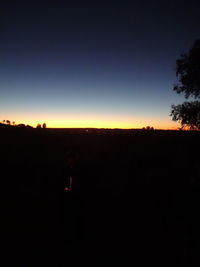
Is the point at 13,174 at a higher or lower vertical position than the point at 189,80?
lower

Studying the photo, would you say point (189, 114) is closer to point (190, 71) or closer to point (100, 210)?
point (190, 71)

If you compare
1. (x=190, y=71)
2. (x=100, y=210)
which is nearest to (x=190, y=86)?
(x=190, y=71)

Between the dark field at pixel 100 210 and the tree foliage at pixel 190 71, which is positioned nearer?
the dark field at pixel 100 210

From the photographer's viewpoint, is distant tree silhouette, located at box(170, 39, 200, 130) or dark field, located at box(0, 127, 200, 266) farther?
distant tree silhouette, located at box(170, 39, 200, 130)

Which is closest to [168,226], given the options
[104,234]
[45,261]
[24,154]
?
[104,234]

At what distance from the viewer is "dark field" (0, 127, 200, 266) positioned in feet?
23.8

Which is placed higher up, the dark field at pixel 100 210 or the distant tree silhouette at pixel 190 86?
the distant tree silhouette at pixel 190 86

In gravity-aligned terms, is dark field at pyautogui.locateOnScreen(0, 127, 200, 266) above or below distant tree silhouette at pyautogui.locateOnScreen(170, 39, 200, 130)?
below

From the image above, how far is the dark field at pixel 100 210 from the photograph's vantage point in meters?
7.25

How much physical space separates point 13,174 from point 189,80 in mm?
14615

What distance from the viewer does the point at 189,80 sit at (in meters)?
20.8

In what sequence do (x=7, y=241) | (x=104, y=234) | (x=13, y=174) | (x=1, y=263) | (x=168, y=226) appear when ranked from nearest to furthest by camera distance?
(x=1, y=263) → (x=7, y=241) → (x=104, y=234) → (x=168, y=226) → (x=13, y=174)

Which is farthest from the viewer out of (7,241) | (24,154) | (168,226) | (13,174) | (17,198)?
(24,154)

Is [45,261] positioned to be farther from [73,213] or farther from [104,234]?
[104,234]
